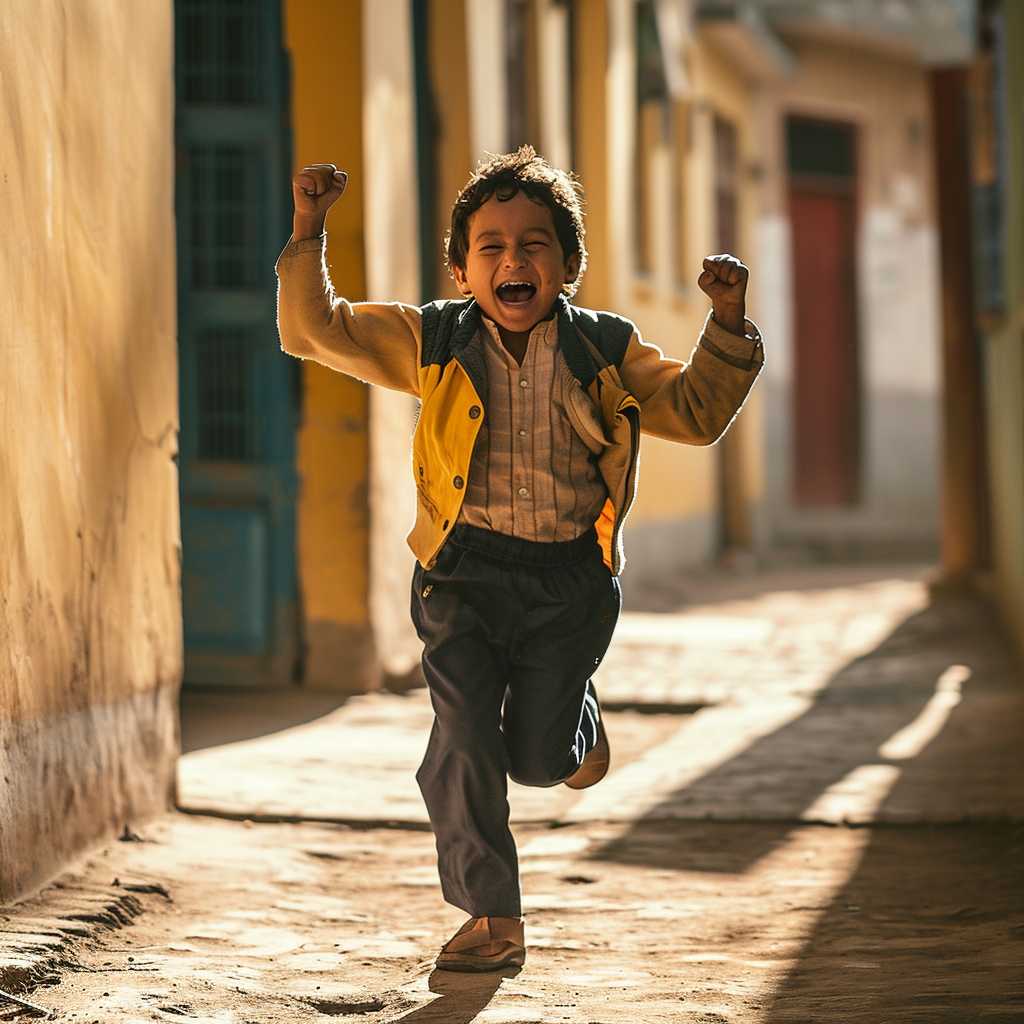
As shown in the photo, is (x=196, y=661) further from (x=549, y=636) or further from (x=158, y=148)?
(x=549, y=636)

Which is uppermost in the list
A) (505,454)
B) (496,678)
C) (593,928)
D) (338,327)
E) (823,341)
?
(823,341)

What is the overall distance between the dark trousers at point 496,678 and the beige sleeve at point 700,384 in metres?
0.33

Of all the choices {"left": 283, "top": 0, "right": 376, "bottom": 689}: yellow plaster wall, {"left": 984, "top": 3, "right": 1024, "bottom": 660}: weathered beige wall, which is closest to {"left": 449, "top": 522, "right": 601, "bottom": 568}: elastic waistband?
{"left": 283, "top": 0, "right": 376, "bottom": 689}: yellow plaster wall

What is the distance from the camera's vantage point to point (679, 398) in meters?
3.24

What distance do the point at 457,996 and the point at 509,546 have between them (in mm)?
911

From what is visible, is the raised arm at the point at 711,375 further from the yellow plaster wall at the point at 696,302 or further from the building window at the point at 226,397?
the yellow plaster wall at the point at 696,302

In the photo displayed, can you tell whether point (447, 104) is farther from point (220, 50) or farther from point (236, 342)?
point (236, 342)

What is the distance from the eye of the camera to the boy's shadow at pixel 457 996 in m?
2.90

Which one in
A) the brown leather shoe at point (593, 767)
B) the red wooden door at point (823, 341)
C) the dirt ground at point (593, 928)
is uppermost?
the red wooden door at point (823, 341)

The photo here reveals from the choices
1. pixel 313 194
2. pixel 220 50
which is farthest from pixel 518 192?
pixel 220 50

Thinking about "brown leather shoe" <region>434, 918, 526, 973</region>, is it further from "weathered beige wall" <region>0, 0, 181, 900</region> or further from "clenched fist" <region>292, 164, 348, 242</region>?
"clenched fist" <region>292, 164, 348, 242</region>

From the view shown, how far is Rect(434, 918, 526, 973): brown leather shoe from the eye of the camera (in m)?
3.25

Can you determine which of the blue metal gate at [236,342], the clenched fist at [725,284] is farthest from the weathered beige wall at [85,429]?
the blue metal gate at [236,342]

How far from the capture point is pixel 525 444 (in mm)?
3293
